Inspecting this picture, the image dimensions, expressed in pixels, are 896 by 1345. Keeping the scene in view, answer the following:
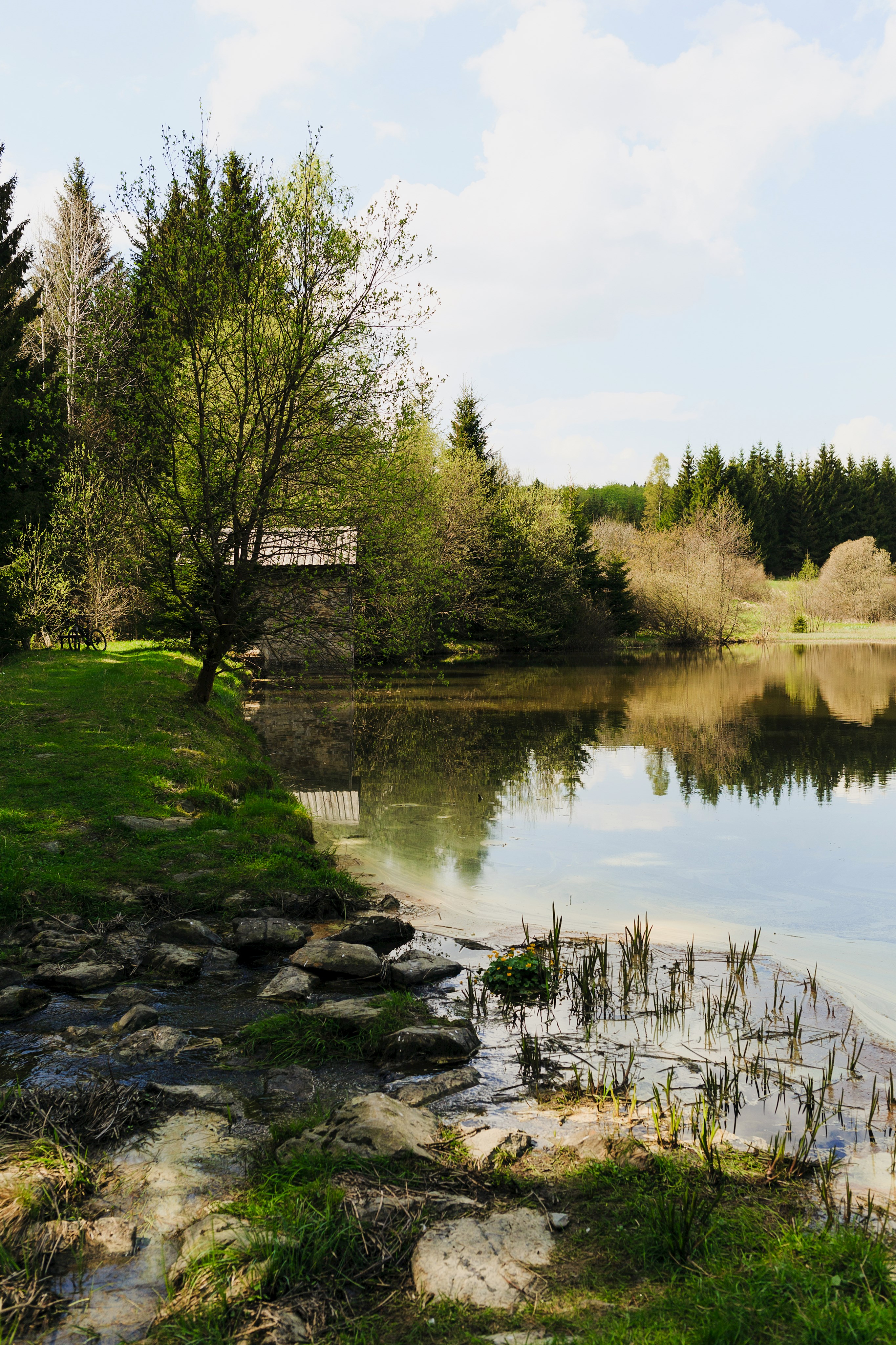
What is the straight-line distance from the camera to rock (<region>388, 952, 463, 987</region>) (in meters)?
7.46

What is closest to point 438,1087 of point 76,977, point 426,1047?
point 426,1047

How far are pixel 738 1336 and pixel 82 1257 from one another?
8.63 ft

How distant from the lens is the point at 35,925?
24.3 feet

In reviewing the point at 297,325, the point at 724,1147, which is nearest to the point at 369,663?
the point at 297,325

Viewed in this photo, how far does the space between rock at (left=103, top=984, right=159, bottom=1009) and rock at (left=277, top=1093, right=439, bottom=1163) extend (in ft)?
7.11

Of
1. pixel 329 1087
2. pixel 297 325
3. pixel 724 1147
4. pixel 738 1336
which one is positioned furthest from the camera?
pixel 297 325

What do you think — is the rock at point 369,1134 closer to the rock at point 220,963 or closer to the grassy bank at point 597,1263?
the grassy bank at point 597,1263

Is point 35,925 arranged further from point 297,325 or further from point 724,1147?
point 297,325

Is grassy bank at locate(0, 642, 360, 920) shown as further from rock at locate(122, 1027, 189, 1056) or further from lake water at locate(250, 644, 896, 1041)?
rock at locate(122, 1027, 189, 1056)

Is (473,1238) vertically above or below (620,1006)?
above

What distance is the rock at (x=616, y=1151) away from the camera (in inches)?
182

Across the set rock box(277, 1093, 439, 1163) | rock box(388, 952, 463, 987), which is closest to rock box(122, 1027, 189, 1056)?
rock box(277, 1093, 439, 1163)

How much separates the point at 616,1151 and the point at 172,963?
3816 millimetres

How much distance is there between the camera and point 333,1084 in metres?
5.53
